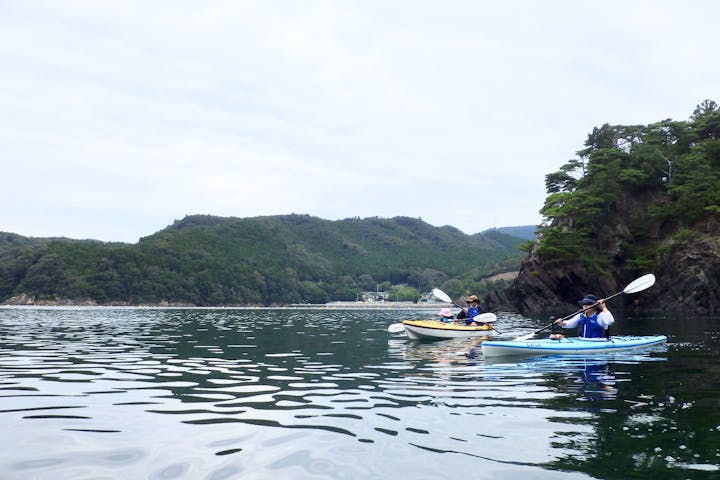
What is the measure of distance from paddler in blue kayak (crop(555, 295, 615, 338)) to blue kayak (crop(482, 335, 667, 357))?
51 cm

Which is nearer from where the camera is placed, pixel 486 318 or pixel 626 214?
pixel 486 318

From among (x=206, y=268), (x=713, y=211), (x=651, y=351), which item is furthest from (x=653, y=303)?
(x=206, y=268)

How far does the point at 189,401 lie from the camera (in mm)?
10453

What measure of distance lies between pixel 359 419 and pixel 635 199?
230 ft

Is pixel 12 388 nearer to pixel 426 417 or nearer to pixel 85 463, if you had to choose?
pixel 85 463

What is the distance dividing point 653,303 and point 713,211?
10.8m

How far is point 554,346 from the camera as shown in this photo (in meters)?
17.6

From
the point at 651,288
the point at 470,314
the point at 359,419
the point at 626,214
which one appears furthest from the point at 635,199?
the point at 359,419

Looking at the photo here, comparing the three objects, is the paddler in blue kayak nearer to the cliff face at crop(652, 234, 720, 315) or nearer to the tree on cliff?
the cliff face at crop(652, 234, 720, 315)

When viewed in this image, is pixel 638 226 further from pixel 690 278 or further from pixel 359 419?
pixel 359 419

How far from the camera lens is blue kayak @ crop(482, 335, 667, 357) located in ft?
56.7

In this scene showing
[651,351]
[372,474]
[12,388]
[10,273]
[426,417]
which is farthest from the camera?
[10,273]

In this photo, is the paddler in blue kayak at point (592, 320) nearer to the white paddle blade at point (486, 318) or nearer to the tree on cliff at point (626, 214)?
the white paddle blade at point (486, 318)

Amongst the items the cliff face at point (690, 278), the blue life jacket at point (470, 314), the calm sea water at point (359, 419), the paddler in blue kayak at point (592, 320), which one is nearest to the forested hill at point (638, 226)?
the cliff face at point (690, 278)
